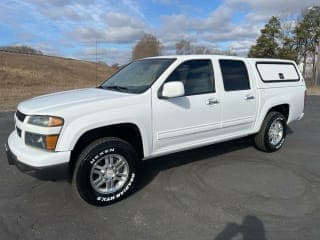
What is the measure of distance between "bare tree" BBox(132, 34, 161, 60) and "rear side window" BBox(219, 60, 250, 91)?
142ft

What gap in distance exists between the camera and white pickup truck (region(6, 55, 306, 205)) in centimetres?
341

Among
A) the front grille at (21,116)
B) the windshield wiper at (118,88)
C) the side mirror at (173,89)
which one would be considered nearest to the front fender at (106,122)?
the side mirror at (173,89)

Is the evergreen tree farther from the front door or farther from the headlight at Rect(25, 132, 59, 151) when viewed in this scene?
the headlight at Rect(25, 132, 59, 151)

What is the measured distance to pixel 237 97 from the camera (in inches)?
197

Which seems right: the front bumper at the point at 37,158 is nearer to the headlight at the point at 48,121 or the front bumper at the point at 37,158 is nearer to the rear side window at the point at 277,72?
the headlight at the point at 48,121

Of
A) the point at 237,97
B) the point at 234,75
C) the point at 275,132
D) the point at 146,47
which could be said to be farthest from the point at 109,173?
the point at 146,47

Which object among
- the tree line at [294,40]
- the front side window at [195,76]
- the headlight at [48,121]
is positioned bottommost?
the headlight at [48,121]

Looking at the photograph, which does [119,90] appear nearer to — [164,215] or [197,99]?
[197,99]

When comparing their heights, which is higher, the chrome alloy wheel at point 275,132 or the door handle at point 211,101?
the door handle at point 211,101

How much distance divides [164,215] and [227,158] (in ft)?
7.86

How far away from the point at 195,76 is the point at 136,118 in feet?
4.17

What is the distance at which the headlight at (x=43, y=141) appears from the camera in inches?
130

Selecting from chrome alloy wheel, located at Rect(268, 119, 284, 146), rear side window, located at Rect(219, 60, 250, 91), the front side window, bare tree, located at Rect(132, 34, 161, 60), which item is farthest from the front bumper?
bare tree, located at Rect(132, 34, 161, 60)

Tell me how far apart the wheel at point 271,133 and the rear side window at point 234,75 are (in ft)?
3.05
